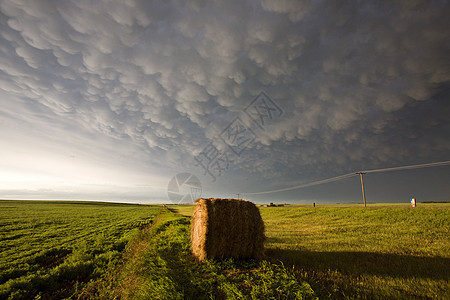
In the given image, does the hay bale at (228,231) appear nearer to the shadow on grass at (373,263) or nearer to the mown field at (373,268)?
the mown field at (373,268)

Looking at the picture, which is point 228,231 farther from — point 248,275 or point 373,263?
point 373,263

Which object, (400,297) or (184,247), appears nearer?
(400,297)

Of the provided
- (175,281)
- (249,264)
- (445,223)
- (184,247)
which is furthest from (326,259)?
(445,223)

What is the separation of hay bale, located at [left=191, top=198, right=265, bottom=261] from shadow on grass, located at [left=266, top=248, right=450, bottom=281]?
1150 millimetres

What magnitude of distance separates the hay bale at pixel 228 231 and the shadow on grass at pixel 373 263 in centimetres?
115

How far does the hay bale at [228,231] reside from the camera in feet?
25.1

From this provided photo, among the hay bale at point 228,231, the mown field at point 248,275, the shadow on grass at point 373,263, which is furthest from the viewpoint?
the hay bale at point 228,231

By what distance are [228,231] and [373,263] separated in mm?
5084

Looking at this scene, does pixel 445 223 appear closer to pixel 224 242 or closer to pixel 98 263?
pixel 224 242

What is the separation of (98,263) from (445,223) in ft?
74.6

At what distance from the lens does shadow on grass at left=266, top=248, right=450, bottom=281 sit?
5.75 meters

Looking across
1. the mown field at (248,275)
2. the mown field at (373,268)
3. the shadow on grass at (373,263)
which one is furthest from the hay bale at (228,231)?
the shadow on grass at (373,263)

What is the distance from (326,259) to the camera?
276 inches

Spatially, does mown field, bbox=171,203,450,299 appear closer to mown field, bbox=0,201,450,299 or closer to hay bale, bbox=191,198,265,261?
mown field, bbox=0,201,450,299
